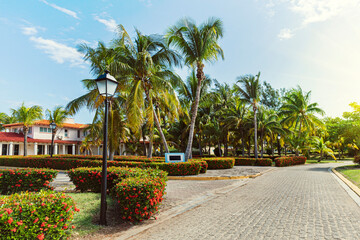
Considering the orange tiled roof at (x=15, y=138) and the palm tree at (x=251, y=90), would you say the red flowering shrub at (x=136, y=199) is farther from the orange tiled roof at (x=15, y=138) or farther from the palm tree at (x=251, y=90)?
the orange tiled roof at (x=15, y=138)

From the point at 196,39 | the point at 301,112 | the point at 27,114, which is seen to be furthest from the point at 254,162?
the point at 27,114

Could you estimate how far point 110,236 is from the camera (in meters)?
4.71

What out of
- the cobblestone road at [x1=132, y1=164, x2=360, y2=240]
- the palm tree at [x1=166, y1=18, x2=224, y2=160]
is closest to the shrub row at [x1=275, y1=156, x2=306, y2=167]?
the palm tree at [x1=166, y1=18, x2=224, y2=160]

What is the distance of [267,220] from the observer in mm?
5703

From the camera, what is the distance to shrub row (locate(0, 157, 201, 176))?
14492mm

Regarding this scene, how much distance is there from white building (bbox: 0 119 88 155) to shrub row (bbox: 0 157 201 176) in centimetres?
828

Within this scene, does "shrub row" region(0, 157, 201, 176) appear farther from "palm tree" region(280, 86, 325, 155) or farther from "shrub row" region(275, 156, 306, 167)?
"palm tree" region(280, 86, 325, 155)

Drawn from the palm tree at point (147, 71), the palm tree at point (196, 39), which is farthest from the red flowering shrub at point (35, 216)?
the palm tree at point (196, 39)

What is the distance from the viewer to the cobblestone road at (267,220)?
15.7 feet

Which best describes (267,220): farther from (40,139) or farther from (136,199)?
(40,139)

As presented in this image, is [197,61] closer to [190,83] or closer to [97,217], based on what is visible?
[190,83]

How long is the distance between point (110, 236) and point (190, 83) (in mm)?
19815

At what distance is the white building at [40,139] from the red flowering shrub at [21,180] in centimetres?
2606

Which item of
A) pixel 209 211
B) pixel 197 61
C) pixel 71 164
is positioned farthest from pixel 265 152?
pixel 209 211
